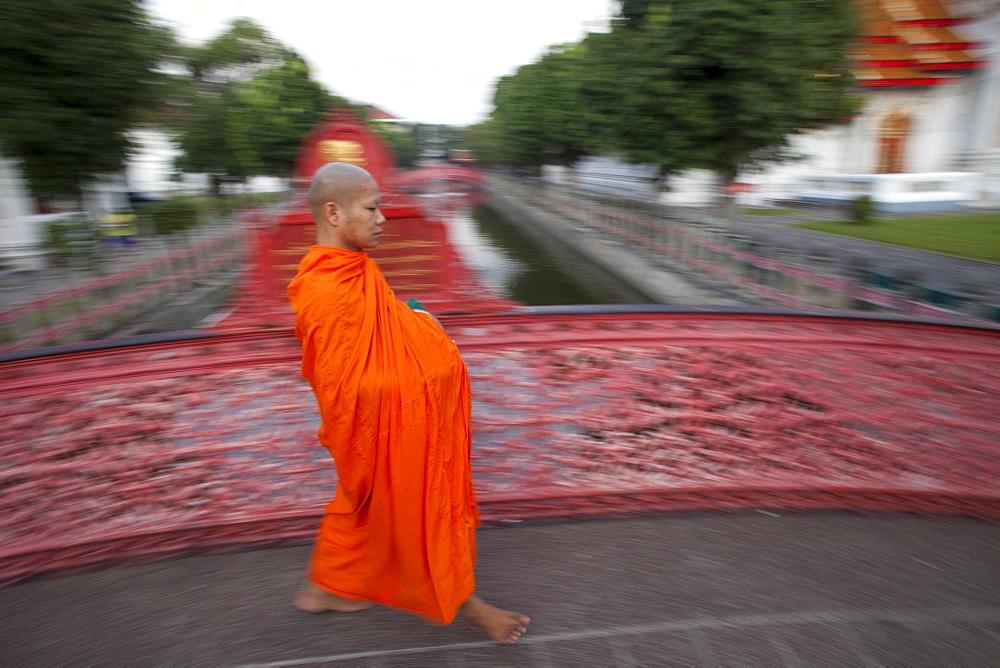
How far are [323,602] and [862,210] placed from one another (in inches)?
690

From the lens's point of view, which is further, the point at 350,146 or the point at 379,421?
the point at 350,146

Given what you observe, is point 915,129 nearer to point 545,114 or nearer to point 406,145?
point 545,114

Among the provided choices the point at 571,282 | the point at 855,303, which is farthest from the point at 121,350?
the point at 571,282

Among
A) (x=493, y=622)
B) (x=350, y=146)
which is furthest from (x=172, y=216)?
(x=493, y=622)

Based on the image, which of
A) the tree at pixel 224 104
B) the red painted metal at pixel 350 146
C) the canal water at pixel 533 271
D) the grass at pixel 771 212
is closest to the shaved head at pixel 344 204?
the canal water at pixel 533 271

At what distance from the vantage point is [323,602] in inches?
81.8

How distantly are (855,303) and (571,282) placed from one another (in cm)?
593

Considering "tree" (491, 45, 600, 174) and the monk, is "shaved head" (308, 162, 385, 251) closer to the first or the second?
the monk

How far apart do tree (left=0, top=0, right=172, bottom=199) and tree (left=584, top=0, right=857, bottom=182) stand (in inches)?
240

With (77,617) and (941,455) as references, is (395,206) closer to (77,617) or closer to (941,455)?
(77,617)

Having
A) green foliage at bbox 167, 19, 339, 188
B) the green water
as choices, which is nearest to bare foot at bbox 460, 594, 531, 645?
the green water

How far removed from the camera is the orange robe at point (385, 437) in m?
1.71

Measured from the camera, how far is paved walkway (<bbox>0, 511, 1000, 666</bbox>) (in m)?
1.91

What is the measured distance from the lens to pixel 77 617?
208cm
